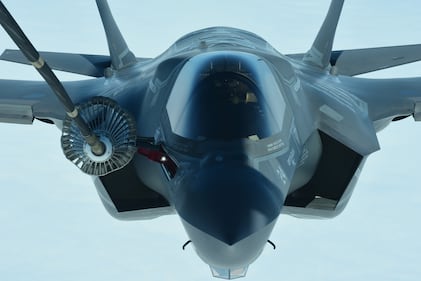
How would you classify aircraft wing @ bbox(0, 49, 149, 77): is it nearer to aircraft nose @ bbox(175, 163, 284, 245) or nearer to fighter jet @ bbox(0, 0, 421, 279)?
fighter jet @ bbox(0, 0, 421, 279)

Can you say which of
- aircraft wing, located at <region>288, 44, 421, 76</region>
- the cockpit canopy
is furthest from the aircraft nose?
aircraft wing, located at <region>288, 44, 421, 76</region>

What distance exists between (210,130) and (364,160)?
383cm

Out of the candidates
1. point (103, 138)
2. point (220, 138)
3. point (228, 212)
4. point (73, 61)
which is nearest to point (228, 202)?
point (228, 212)

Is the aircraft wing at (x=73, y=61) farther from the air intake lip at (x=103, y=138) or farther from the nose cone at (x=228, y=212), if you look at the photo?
the nose cone at (x=228, y=212)

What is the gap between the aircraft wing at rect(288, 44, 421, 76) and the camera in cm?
1917

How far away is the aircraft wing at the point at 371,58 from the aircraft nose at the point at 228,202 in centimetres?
972

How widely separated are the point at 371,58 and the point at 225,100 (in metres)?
10.0

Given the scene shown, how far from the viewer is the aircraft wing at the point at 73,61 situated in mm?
18783

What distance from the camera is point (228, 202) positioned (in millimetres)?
9461

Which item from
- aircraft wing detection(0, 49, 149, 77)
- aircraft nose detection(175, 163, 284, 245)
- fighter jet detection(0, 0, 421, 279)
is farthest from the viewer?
aircraft wing detection(0, 49, 149, 77)

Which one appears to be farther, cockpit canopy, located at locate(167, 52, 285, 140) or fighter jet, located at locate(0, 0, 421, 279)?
cockpit canopy, located at locate(167, 52, 285, 140)

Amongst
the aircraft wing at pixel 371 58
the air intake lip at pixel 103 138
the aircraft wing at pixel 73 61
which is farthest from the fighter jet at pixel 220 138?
the aircraft wing at pixel 371 58

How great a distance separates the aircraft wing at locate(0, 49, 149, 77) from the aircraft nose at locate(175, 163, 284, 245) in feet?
31.2

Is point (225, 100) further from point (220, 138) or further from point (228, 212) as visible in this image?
point (228, 212)
